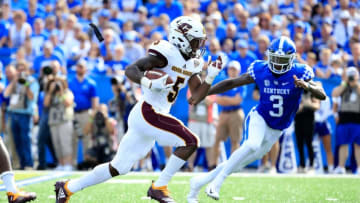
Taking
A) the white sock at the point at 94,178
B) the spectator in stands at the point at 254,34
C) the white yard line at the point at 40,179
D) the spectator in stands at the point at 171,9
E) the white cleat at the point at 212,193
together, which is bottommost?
the white yard line at the point at 40,179

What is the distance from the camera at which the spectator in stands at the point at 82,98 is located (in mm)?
10500

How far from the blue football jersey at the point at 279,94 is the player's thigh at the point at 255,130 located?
60mm

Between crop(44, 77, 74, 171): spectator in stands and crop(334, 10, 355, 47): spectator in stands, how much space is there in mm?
5056

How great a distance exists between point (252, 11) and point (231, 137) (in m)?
3.92

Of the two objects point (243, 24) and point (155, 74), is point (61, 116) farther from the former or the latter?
point (155, 74)

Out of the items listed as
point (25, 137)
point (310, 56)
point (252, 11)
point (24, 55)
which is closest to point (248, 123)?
point (310, 56)

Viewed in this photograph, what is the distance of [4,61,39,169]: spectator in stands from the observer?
409 inches

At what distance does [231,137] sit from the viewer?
10.0m

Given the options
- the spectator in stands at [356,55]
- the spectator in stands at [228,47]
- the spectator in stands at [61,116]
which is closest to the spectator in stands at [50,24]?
the spectator in stands at [61,116]

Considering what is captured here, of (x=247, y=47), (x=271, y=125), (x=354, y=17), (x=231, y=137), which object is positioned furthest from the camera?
(x=354, y=17)

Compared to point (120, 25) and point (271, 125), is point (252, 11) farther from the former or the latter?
point (271, 125)

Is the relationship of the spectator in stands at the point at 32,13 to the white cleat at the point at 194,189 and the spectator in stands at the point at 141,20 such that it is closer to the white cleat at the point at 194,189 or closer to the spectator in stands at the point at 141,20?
the spectator in stands at the point at 141,20

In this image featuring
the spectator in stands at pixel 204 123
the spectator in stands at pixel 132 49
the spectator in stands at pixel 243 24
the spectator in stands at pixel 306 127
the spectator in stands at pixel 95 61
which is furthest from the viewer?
the spectator in stands at pixel 243 24

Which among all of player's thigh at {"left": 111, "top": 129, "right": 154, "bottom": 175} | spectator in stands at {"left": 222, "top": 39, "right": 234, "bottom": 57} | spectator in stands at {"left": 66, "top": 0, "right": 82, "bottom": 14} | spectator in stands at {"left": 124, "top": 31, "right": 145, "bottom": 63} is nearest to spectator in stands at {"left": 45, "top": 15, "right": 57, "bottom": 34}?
spectator in stands at {"left": 66, "top": 0, "right": 82, "bottom": 14}
